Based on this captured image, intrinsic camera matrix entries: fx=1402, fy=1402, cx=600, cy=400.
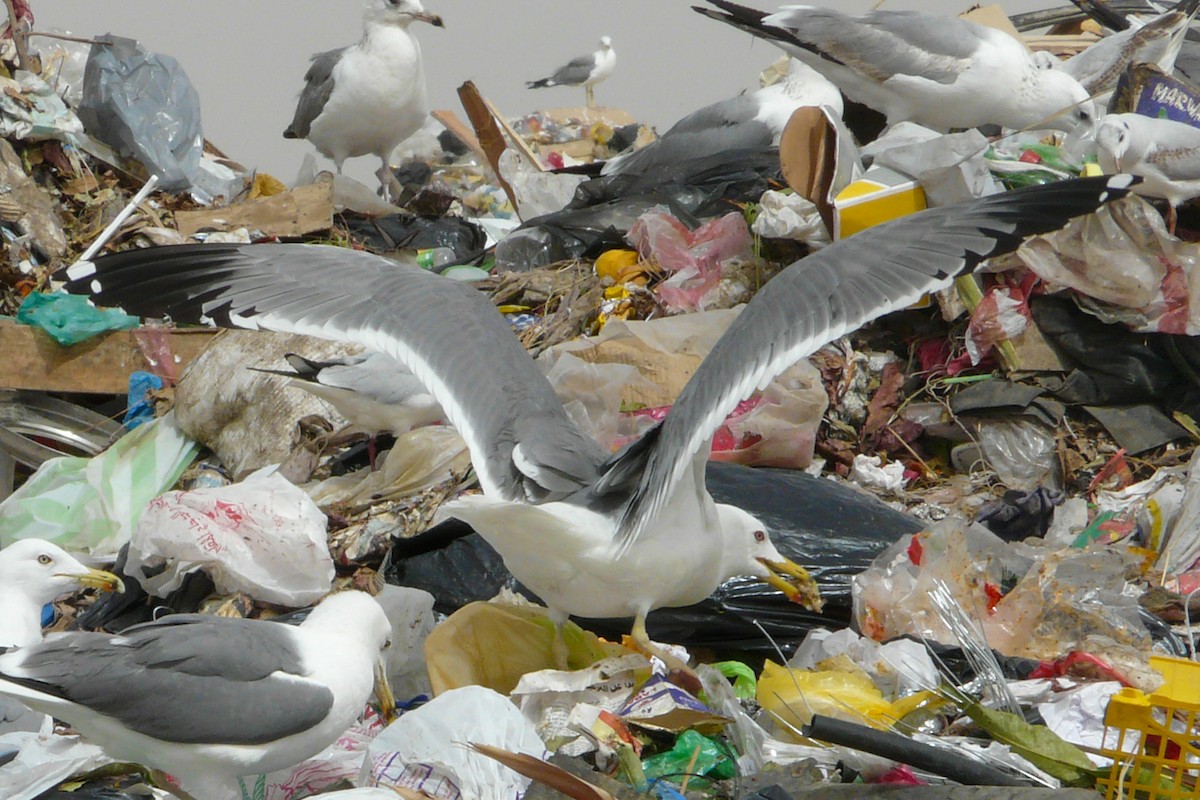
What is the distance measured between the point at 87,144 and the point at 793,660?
3981 mm

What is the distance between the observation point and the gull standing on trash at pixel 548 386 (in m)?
2.35

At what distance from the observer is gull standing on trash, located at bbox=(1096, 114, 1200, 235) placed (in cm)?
399

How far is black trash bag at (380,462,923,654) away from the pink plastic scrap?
2.87ft

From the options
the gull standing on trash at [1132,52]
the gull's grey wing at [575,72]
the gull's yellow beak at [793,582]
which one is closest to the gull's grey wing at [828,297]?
the gull's yellow beak at [793,582]

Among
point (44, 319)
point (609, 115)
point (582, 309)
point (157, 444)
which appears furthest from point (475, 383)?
point (609, 115)

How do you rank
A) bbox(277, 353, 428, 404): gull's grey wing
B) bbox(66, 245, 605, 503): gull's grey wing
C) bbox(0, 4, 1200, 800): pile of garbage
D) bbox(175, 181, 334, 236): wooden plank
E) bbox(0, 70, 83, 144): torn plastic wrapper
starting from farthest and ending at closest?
bbox(0, 70, 83, 144): torn plastic wrapper, bbox(175, 181, 334, 236): wooden plank, bbox(277, 353, 428, 404): gull's grey wing, bbox(66, 245, 605, 503): gull's grey wing, bbox(0, 4, 1200, 800): pile of garbage

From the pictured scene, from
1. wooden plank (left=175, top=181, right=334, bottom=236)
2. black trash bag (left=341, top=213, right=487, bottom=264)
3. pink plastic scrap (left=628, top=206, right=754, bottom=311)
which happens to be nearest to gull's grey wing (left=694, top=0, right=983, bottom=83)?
pink plastic scrap (left=628, top=206, right=754, bottom=311)

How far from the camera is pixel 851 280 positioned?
2.54 metres

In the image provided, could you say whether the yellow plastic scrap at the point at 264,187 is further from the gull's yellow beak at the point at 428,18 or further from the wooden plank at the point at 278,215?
the gull's yellow beak at the point at 428,18

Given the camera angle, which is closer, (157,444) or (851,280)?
(851,280)

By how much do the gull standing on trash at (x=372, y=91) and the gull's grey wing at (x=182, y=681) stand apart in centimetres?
416

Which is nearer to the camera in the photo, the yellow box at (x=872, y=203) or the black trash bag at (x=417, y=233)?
the yellow box at (x=872, y=203)

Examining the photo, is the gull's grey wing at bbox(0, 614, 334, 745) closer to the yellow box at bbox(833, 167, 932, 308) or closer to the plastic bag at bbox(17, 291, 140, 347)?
the yellow box at bbox(833, 167, 932, 308)

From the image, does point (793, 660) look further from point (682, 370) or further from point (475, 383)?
point (682, 370)
